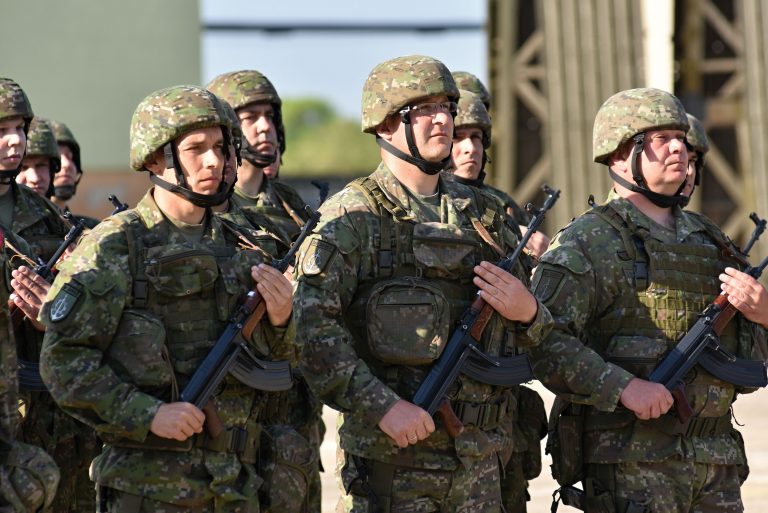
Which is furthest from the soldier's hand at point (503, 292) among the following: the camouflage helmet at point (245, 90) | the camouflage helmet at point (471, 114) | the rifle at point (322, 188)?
the camouflage helmet at point (245, 90)

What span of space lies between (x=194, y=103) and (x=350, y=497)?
65.1 inches

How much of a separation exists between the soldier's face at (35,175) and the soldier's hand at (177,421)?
322cm

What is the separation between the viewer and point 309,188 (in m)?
26.4

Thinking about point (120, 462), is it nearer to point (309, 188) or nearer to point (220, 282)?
point (220, 282)

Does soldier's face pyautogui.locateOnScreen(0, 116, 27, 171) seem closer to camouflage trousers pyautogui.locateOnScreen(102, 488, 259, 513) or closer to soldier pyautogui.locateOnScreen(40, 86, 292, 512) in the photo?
soldier pyautogui.locateOnScreen(40, 86, 292, 512)

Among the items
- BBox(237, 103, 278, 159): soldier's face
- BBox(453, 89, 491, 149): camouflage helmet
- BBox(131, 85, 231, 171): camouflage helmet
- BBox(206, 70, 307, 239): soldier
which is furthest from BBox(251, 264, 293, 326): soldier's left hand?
BBox(453, 89, 491, 149): camouflage helmet

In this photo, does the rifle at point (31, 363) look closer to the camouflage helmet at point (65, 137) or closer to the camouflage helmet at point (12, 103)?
the camouflage helmet at point (12, 103)

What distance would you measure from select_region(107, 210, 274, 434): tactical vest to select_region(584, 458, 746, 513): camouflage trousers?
1.75 meters

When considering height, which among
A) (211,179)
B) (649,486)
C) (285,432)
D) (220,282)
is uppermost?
(211,179)

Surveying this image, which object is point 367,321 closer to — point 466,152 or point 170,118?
point 170,118

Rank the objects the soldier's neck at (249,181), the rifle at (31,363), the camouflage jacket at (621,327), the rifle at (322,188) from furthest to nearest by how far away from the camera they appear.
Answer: the soldier's neck at (249,181) < the rifle at (31,363) < the rifle at (322,188) < the camouflage jacket at (621,327)

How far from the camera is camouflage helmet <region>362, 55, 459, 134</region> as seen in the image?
609cm

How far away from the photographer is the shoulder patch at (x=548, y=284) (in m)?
6.47

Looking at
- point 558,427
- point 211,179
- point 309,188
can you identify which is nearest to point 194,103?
point 211,179
